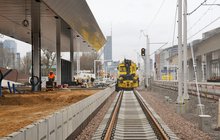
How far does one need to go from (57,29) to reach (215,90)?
49.9 ft

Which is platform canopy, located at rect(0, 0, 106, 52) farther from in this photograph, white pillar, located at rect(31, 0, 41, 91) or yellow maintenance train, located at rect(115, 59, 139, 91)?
yellow maintenance train, located at rect(115, 59, 139, 91)

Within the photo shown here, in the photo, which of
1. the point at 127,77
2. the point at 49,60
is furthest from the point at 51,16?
the point at 49,60

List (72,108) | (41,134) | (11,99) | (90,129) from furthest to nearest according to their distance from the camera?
(11,99), (90,129), (72,108), (41,134)

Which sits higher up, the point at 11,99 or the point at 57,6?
the point at 57,6

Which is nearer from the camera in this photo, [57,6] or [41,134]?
[41,134]

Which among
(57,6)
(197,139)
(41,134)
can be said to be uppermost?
(57,6)

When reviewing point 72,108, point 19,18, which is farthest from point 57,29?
point 72,108

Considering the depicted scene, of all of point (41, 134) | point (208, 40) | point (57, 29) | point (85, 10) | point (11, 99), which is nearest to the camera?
point (41, 134)

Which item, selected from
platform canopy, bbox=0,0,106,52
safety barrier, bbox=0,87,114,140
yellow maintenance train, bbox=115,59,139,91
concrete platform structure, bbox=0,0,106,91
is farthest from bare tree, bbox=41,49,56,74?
safety barrier, bbox=0,87,114,140

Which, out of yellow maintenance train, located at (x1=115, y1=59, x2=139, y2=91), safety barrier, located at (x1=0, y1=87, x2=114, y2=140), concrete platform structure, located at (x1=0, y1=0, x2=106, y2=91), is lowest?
safety barrier, located at (x1=0, y1=87, x2=114, y2=140)

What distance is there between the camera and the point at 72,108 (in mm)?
12992

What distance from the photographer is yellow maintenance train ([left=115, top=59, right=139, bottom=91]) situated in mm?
55125

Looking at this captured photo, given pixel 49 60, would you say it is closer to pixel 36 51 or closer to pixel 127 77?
pixel 127 77

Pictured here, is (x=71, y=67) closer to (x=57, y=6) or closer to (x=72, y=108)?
(x=57, y=6)
